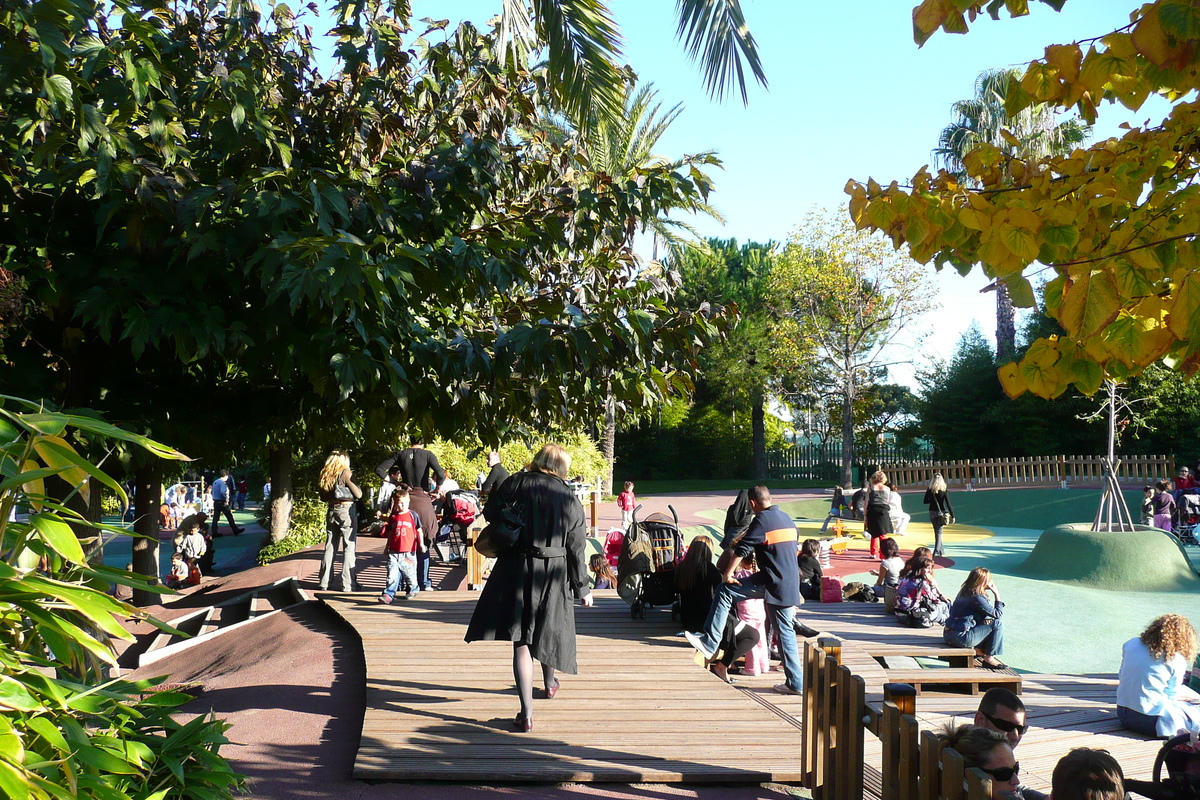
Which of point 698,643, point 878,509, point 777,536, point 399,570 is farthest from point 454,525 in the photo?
point 777,536

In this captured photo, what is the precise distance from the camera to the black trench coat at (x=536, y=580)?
17.9 ft

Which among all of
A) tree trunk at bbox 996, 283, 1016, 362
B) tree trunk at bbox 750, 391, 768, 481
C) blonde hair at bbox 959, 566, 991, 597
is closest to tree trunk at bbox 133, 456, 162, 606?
blonde hair at bbox 959, 566, 991, 597

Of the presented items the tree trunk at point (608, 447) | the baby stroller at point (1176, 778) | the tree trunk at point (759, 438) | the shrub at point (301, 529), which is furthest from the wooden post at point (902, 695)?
the tree trunk at point (759, 438)

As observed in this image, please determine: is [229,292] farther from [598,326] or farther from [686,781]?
[686,781]

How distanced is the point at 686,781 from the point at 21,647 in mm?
3822

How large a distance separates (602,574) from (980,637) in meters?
4.17

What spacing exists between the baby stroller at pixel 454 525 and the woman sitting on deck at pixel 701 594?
18.5ft

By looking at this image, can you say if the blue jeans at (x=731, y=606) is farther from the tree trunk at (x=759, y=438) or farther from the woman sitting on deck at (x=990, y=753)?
the tree trunk at (x=759, y=438)

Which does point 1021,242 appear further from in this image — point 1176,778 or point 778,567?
point 778,567

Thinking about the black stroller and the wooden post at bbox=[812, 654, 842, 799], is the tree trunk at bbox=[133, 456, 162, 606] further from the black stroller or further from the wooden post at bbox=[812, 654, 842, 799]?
the black stroller

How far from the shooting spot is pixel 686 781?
4918mm

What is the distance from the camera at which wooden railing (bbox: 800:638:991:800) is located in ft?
11.1

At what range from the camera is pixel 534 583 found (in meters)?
5.49

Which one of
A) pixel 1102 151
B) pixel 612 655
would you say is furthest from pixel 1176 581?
pixel 1102 151
